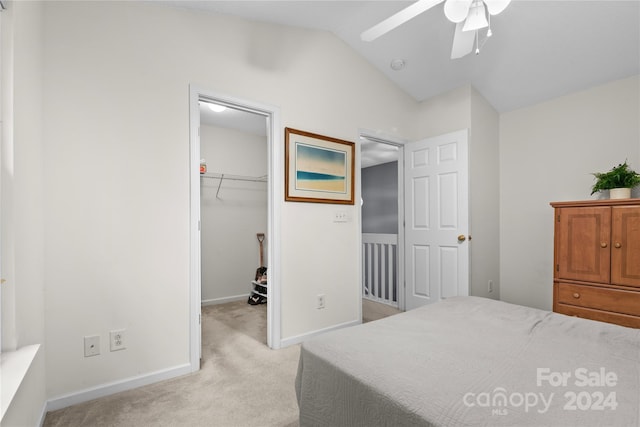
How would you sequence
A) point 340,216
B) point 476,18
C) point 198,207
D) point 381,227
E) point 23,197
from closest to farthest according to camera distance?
point 23,197, point 476,18, point 198,207, point 340,216, point 381,227

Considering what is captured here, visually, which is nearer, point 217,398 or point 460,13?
point 460,13

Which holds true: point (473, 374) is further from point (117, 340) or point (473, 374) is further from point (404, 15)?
point (117, 340)

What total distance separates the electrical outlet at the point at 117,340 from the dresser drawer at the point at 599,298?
3.32 meters

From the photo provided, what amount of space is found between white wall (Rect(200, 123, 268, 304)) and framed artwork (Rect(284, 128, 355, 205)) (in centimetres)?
177

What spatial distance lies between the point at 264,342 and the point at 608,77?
3.87 m

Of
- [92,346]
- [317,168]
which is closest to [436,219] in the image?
[317,168]

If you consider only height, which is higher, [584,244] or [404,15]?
[404,15]

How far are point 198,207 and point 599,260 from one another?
3083mm

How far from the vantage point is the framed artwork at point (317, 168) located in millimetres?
2686

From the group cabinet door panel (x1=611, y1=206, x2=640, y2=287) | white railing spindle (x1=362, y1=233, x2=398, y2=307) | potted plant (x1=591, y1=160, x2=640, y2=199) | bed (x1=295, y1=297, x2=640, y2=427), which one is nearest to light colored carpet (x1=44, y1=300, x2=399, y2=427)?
bed (x1=295, y1=297, x2=640, y2=427)

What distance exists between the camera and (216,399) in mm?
1845

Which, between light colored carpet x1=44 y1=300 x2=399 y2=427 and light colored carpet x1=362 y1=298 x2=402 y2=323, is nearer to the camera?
light colored carpet x1=44 y1=300 x2=399 y2=427

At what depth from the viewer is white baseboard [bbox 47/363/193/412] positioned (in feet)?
5.79

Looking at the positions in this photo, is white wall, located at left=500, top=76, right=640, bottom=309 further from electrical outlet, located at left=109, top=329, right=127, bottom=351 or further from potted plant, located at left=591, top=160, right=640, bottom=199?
electrical outlet, located at left=109, top=329, right=127, bottom=351
